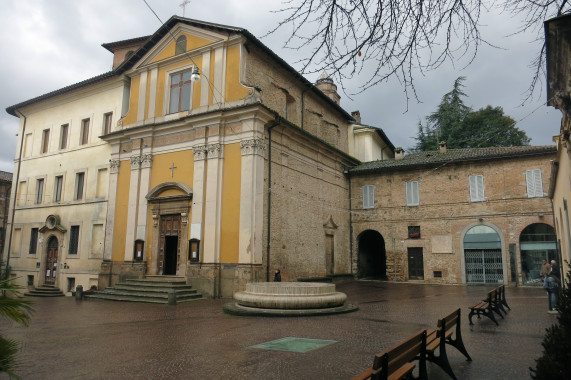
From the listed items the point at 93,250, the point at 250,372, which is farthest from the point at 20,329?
the point at 93,250

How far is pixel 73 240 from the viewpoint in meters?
24.4

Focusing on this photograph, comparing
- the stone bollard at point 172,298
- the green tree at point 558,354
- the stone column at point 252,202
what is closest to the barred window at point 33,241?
the stone bollard at point 172,298

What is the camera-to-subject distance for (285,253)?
785 inches

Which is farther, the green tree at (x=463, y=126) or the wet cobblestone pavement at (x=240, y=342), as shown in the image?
the green tree at (x=463, y=126)

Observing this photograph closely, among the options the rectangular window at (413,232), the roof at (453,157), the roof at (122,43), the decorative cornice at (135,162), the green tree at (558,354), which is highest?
the roof at (122,43)

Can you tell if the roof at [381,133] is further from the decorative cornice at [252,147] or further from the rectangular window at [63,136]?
the rectangular window at [63,136]

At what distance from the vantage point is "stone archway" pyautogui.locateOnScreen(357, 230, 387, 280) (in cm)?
2801

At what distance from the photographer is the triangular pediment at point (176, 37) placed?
67.2 feet

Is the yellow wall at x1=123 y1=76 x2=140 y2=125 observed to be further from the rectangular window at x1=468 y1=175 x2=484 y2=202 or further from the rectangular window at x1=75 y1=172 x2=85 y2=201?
the rectangular window at x1=468 y1=175 x2=484 y2=202

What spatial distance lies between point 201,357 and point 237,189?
12.0 metres

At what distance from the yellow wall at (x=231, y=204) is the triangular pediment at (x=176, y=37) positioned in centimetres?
573

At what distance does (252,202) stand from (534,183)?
16.2m

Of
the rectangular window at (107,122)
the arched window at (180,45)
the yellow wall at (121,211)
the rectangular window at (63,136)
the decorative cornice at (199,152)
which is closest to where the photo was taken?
the decorative cornice at (199,152)

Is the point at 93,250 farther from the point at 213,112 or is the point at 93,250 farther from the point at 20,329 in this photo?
the point at 20,329
